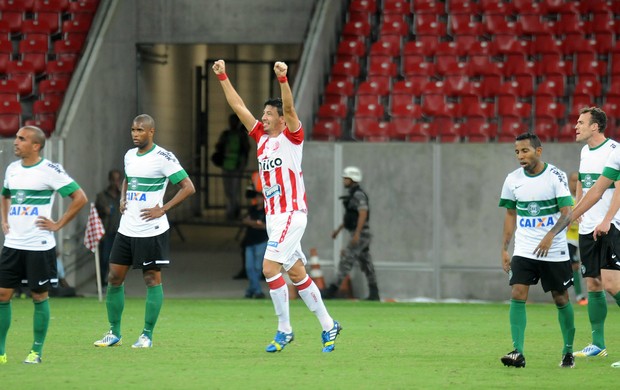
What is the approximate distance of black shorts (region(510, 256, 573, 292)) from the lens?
401 inches

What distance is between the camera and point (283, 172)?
11086 millimetres

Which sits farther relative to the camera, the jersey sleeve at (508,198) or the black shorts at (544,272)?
the jersey sleeve at (508,198)

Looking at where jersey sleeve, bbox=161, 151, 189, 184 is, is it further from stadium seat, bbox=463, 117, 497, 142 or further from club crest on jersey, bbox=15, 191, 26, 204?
stadium seat, bbox=463, 117, 497, 142

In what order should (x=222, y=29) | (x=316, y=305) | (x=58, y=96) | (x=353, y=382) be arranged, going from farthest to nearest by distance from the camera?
(x=222, y=29) < (x=58, y=96) < (x=316, y=305) < (x=353, y=382)

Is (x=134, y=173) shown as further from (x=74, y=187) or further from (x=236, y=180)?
(x=236, y=180)

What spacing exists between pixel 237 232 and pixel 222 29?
16.3 ft

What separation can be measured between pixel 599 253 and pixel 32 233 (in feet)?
16.5

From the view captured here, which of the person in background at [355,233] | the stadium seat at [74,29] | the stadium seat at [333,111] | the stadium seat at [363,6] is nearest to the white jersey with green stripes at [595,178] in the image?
the person in background at [355,233]

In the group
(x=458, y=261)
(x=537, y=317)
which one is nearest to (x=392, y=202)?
(x=458, y=261)

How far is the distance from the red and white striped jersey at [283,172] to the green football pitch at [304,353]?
1.43 meters

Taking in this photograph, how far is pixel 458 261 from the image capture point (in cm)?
1934

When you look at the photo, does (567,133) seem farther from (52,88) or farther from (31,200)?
(31,200)

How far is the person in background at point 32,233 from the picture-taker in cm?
1027

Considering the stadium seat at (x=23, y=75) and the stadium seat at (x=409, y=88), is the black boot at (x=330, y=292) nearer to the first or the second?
the stadium seat at (x=409, y=88)
